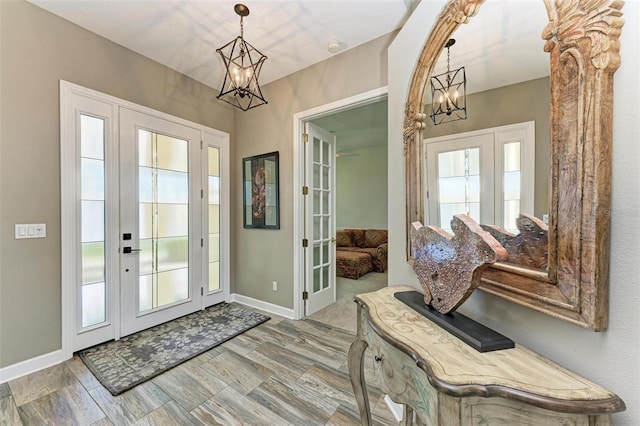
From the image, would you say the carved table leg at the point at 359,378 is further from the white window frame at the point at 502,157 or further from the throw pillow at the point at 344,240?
the throw pillow at the point at 344,240

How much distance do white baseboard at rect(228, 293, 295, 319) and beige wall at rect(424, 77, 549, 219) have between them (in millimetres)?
2621

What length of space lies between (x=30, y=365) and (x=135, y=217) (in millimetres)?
1343

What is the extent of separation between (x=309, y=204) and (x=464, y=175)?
203cm

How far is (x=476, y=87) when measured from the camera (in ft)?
3.42

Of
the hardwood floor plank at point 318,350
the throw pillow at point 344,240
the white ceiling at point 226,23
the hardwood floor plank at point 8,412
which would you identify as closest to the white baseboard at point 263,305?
the hardwood floor plank at point 318,350


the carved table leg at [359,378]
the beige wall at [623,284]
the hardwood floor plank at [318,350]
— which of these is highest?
the beige wall at [623,284]

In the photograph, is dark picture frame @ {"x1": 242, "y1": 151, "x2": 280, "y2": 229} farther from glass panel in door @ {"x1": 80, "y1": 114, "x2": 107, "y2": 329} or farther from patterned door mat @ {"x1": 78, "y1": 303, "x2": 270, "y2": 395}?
glass panel in door @ {"x1": 80, "y1": 114, "x2": 107, "y2": 329}

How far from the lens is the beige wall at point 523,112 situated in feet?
2.48

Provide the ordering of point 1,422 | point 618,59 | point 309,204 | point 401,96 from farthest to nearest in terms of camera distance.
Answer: point 309,204 < point 401,96 < point 1,422 < point 618,59

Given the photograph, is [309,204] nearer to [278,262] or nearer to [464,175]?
[278,262]

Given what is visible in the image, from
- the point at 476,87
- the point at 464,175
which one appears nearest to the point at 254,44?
the point at 476,87

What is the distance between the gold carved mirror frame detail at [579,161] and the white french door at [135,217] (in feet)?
10.2

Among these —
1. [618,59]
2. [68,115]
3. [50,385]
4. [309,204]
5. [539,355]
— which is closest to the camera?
[618,59]

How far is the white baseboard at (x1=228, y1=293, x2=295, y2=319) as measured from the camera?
116 inches
